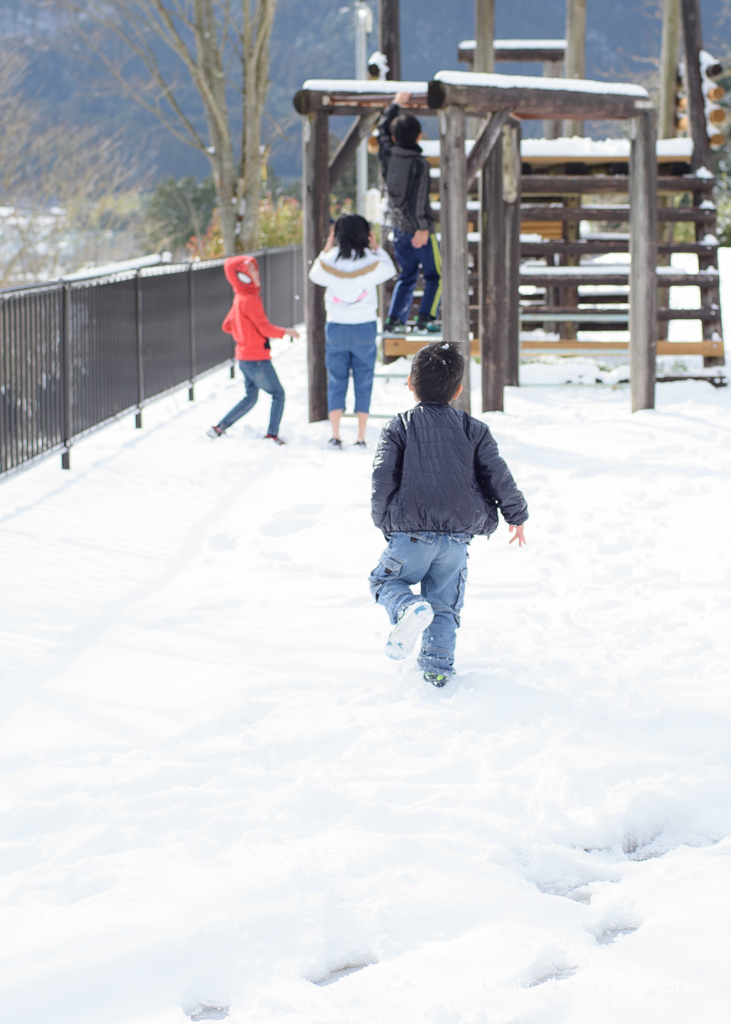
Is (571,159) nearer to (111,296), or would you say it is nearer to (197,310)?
(197,310)

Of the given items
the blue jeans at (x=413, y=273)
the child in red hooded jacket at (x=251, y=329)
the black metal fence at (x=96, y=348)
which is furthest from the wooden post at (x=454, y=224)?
the black metal fence at (x=96, y=348)

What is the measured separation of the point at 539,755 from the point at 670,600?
192 centimetres

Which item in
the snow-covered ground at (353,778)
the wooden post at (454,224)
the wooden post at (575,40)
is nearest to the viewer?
the snow-covered ground at (353,778)

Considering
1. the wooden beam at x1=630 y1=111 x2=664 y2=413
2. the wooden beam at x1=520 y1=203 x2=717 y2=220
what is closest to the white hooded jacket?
the wooden beam at x1=630 y1=111 x2=664 y2=413

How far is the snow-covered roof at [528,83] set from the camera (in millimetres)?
9258

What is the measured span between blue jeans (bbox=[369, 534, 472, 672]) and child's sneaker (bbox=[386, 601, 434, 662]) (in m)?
0.12

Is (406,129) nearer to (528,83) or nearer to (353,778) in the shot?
(528,83)

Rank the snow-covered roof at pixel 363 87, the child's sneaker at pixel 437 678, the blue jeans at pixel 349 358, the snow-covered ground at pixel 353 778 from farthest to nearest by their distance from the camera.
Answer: the snow-covered roof at pixel 363 87 → the blue jeans at pixel 349 358 → the child's sneaker at pixel 437 678 → the snow-covered ground at pixel 353 778

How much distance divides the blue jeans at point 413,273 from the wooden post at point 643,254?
1.81 meters

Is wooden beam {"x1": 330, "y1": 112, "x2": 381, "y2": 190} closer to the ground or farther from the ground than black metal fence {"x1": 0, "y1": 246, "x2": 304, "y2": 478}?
farther from the ground

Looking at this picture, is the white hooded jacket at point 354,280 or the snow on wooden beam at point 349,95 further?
the snow on wooden beam at point 349,95

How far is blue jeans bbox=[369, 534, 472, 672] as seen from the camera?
4398 millimetres

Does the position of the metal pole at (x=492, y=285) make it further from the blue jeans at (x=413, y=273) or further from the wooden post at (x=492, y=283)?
the blue jeans at (x=413, y=273)

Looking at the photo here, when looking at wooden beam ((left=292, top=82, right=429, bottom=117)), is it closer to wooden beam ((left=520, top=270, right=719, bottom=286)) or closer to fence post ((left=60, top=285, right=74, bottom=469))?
fence post ((left=60, top=285, right=74, bottom=469))
